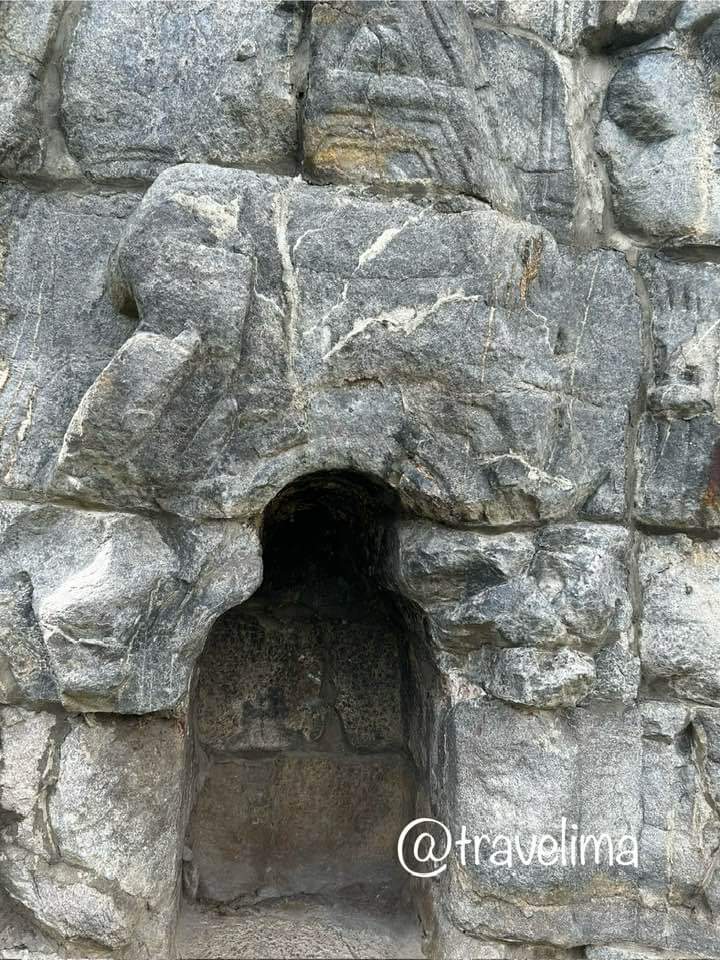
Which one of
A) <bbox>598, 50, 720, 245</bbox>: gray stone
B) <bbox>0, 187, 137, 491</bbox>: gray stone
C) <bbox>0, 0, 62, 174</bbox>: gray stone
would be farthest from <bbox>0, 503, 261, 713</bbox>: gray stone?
<bbox>598, 50, 720, 245</bbox>: gray stone

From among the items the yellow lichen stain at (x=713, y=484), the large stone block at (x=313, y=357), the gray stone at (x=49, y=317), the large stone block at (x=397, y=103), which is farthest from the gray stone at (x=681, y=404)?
the gray stone at (x=49, y=317)

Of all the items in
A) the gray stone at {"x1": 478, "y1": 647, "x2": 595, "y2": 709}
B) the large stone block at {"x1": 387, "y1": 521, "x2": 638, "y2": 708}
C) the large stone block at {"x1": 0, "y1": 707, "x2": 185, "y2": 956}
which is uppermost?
the large stone block at {"x1": 387, "y1": 521, "x2": 638, "y2": 708}

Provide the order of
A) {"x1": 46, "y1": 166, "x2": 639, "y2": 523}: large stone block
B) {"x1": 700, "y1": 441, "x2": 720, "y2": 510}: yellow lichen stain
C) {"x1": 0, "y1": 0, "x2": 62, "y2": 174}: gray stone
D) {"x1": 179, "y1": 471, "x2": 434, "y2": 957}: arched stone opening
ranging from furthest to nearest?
{"x1": 179, "y1": 471, "x2": 434, "y2": 957}: arched stone opening
{"x1": 700, "y1": 441, "x2": 720, "y2": 510}: yellow lichen stain
{"x1": 0, "y1": 0, "x2": 62, "y2": 174}: gray stone
{"x1": 46, "y1": 166, "x2": 639, "y2": 523}: large stone block

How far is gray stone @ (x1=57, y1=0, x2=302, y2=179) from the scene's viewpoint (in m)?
1.62

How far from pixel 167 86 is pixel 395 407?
730 millimetres

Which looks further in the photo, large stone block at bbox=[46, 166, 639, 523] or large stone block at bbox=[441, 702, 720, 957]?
large stone block at bbox=[441, 702, 720, 957]

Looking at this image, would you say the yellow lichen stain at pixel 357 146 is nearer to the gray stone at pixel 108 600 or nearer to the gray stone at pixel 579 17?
the gray stone at pixel 579 17

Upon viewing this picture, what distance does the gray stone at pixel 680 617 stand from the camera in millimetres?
1749

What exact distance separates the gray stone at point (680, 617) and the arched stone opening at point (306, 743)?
564 mm

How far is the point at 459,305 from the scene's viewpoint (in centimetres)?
156

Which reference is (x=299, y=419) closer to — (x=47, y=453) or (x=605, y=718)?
(x=47, y=453)

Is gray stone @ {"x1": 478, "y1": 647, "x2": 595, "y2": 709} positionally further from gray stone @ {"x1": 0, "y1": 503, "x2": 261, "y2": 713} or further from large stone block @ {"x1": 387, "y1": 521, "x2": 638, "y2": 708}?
gray stone @ {"x1": 0, "y1": 503, "x2": 261, "y2": 713}

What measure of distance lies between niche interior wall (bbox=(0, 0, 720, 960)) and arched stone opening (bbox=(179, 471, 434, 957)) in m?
0.29

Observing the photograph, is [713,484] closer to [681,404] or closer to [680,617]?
[681,404]
